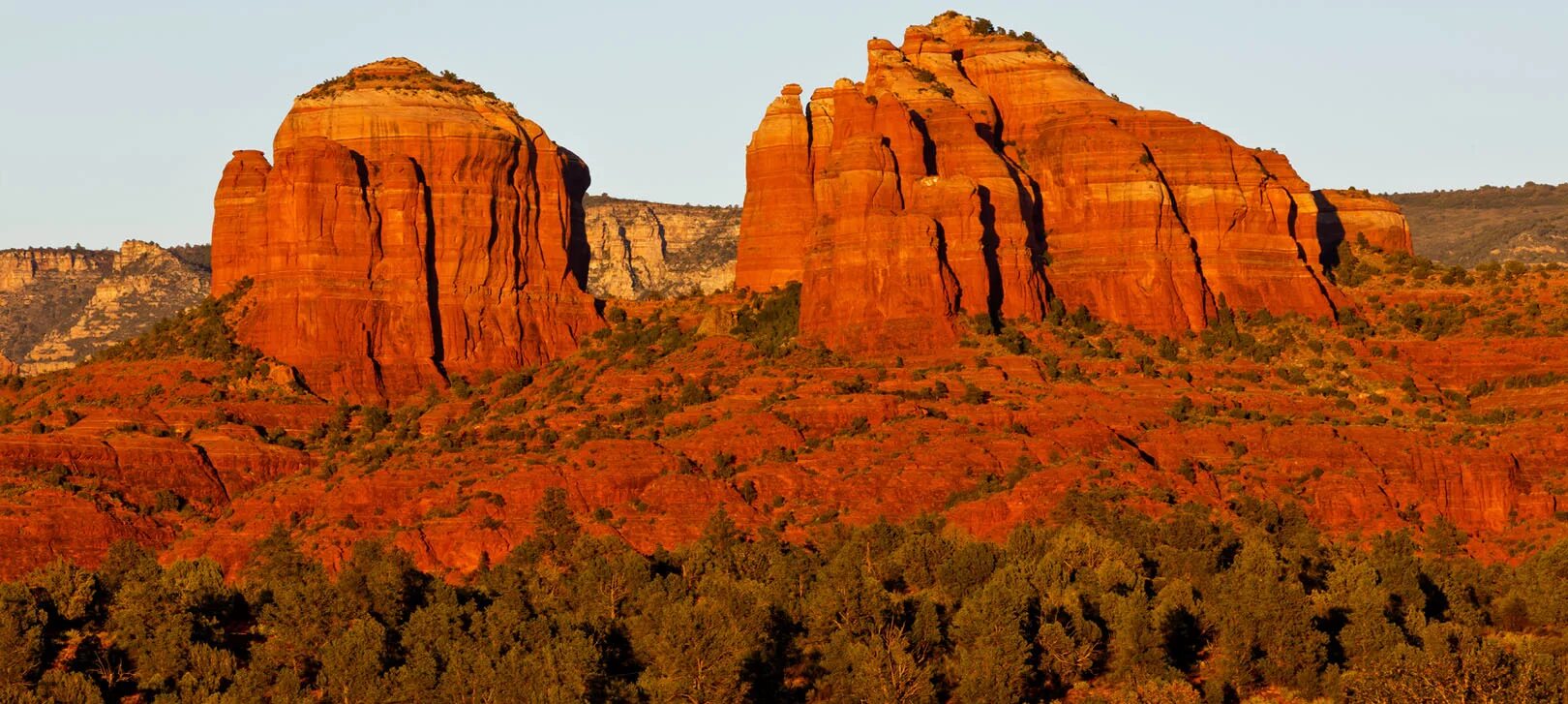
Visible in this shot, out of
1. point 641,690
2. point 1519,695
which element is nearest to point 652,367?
point 641,690

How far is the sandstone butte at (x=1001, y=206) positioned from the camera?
132 metres

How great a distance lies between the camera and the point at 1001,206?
134750mm

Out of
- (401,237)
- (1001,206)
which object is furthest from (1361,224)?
(401,237)

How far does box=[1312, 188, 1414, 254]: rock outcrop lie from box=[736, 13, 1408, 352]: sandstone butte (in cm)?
687

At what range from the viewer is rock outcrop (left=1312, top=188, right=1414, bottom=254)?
149000 mm

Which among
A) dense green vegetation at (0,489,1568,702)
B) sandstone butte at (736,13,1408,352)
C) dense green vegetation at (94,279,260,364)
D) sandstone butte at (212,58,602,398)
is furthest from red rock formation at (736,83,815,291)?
dense green vegetation at (0,489,1568,702)

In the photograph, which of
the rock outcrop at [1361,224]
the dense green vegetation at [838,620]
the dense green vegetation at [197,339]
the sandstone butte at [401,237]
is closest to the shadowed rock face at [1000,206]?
the rock outcrop at [1361,224]

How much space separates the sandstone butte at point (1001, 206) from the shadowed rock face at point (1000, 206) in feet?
0.27

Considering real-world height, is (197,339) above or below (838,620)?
above

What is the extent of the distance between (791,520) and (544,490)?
9518mm

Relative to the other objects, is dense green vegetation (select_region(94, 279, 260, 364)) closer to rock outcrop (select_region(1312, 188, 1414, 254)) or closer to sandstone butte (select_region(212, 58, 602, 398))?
sandstone butte (select_region(212, 58, 602, 398))

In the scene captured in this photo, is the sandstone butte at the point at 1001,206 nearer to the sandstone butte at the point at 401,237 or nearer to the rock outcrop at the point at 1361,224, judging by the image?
the rock outcrop at the point at 1361,224

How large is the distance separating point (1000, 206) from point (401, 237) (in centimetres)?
2690

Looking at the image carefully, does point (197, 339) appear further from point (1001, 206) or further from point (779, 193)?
point (1001, 206)
